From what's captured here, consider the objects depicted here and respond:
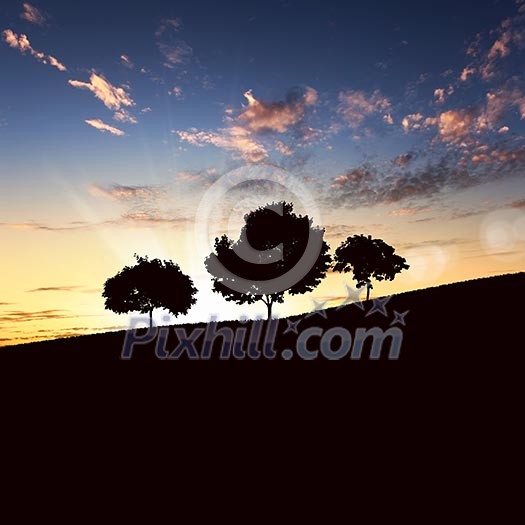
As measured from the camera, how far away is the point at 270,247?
1946 inches

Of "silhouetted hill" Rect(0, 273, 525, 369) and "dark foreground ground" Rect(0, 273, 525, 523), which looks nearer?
"dark foreground ground" Rect(0, 273, 525, 523)

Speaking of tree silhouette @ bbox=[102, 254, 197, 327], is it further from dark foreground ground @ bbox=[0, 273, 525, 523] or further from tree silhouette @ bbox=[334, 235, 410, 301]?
dark foreground ground @ bbox=[0, 273, 525, 523]

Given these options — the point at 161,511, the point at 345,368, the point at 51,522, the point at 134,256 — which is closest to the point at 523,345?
the point at 345,368

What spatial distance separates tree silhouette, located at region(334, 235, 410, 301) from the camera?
63.4m

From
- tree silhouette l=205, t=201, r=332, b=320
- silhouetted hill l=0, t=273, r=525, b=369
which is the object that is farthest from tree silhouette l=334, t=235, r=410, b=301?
silhouetted hill l=0, t=273, r=525, b=369

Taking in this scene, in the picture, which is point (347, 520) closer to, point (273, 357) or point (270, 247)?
point (273, 357)

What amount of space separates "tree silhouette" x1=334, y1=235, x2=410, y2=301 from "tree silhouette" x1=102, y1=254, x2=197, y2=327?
84.5ft

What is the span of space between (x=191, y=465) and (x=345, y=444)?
147 inches

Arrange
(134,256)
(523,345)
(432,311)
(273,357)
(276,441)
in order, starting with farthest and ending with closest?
1. (134,256)
2. (432,311)
3. (273,357)
4. (523,345)
5. (276,441)

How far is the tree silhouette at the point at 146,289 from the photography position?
214ft

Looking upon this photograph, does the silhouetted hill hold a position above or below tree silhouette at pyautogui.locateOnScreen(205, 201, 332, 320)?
below

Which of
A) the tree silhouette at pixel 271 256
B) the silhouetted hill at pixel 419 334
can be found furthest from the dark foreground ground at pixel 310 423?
the tree silhouette at pixel 271 256

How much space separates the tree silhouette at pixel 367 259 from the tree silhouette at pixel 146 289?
25760 millimetres

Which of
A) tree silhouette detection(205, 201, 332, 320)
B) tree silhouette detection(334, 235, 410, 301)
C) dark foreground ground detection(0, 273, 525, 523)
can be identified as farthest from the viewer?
tree silhouette detection(334, 235, 410, 301)
